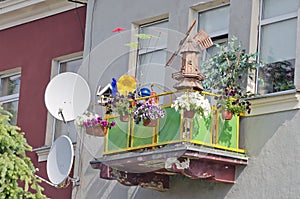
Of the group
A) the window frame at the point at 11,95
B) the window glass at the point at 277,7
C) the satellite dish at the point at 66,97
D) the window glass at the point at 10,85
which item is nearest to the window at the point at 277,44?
the window glass at the point at 277,7

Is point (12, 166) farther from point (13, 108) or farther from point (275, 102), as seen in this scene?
point (13, 108)

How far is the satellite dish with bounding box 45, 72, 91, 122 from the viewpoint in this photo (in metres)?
16.5

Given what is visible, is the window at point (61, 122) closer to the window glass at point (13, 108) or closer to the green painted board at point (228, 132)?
the window glass at point (13, 108)

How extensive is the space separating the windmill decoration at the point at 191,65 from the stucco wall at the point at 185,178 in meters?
0.63

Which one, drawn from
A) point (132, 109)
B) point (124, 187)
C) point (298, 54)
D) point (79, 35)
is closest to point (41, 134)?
point (79, 35)

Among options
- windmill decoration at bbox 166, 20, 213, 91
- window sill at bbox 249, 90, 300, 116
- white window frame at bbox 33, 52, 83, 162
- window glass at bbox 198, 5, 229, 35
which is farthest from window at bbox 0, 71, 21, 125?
window sill at bbox 249, 90, 300, 116

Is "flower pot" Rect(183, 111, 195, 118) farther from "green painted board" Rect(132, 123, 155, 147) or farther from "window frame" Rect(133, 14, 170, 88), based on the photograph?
"window frame" Rect(133, 14, 170, 88)

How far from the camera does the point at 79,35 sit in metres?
18.7

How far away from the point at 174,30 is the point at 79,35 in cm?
299

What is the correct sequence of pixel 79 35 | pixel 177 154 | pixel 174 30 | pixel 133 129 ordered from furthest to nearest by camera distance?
1. pixel 79 35
2. pixel 174 30
3. pixel 133 129
4. pixel 177 154

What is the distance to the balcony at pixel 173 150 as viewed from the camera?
14.1 meters

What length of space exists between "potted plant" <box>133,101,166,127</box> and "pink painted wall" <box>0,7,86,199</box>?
14.2 feet

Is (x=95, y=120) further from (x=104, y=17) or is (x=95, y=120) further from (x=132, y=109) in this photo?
(x=104, y=17)

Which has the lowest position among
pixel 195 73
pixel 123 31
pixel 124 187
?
pixel 124 187
